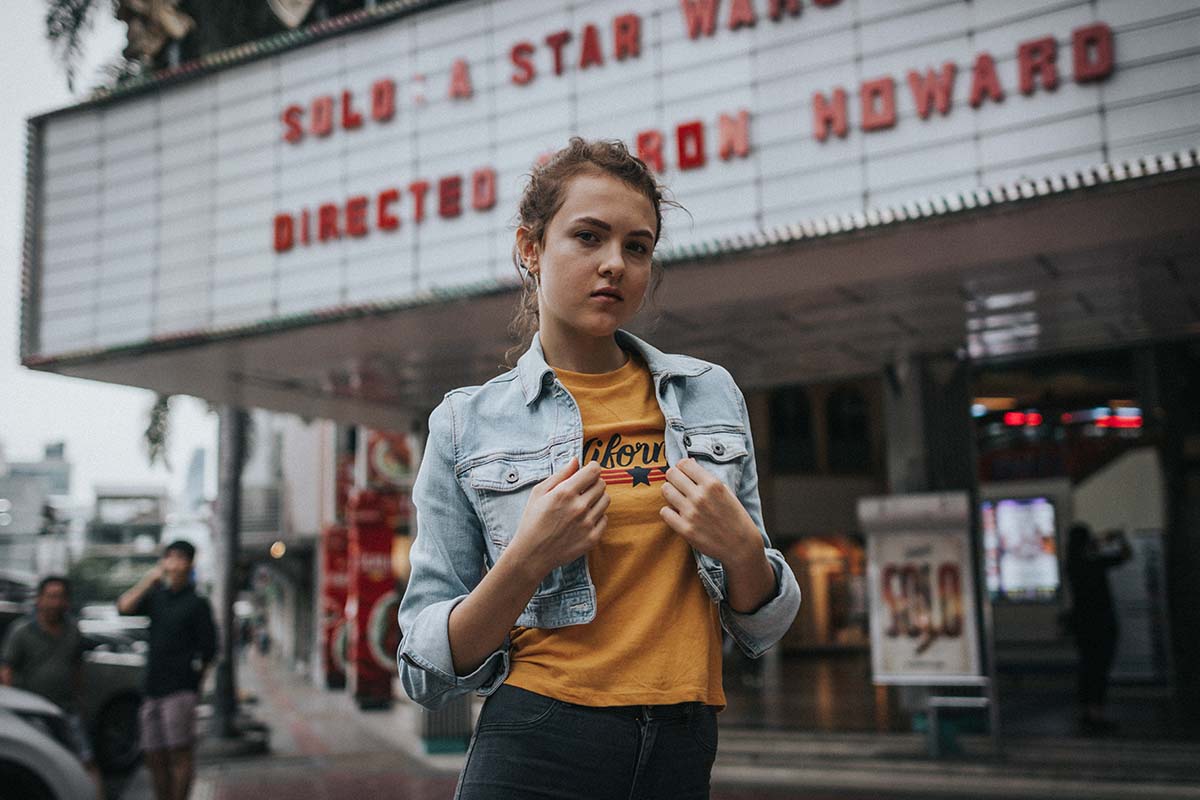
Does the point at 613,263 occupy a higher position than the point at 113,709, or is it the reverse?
the point at 613,263

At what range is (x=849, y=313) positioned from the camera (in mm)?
9031

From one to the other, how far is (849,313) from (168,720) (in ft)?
19.6

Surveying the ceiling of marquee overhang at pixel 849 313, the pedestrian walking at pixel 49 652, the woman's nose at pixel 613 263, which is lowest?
the pedestrian walking at pixel 49 652

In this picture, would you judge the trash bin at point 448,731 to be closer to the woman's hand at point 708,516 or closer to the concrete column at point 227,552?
the concrete column at point 227,552

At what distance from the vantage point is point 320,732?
14.2m

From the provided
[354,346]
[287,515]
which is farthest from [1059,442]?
[287,515]

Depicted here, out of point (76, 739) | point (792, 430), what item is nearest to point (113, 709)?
point (76, 739)

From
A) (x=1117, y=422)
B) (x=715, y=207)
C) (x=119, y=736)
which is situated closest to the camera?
(x=715, y=207)

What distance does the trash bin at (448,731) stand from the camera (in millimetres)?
11438

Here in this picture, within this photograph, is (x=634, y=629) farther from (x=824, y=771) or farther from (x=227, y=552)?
(x=227, y=552)

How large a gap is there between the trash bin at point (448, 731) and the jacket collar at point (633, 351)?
33.8ft

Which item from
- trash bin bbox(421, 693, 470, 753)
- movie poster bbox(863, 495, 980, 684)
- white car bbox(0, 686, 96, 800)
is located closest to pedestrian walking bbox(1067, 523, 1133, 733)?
movie poster bbox(863, 495, 980, 684)

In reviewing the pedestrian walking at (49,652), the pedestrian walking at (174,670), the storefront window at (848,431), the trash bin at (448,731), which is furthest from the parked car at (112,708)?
the storefront window at (848,431)

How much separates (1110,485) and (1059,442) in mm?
1094
